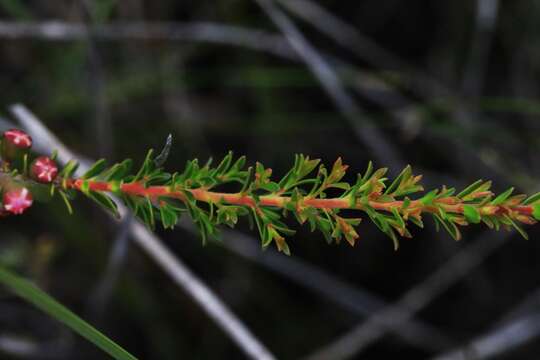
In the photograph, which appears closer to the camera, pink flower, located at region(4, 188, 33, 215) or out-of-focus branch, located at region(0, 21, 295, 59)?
pink flower, located at region(4, 188, 33, 215)

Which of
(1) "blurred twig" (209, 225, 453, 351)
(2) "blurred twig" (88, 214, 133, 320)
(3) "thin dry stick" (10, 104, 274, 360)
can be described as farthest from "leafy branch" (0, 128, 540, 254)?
(1) "blurred twig" (209, 225, 453, 351)

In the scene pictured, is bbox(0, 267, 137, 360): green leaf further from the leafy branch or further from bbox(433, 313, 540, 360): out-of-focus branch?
bbox(433, 313, 540, 360): out-of-focus branch

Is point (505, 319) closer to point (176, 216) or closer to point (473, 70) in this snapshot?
point (473, 70)

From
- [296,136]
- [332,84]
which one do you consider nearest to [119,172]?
[332,84]

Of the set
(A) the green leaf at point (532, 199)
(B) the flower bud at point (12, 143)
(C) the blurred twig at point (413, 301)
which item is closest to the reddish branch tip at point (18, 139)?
(B) the flower bud at point (12, 143)

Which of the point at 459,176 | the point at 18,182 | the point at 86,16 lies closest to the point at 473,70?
the point at 459,176

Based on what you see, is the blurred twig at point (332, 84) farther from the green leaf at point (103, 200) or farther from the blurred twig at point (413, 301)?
the green leaf at point (103, 200)

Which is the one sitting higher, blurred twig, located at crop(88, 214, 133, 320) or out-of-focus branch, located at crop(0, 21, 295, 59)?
out-of-focus branch, located at crop(0, 21, 295, 59)
